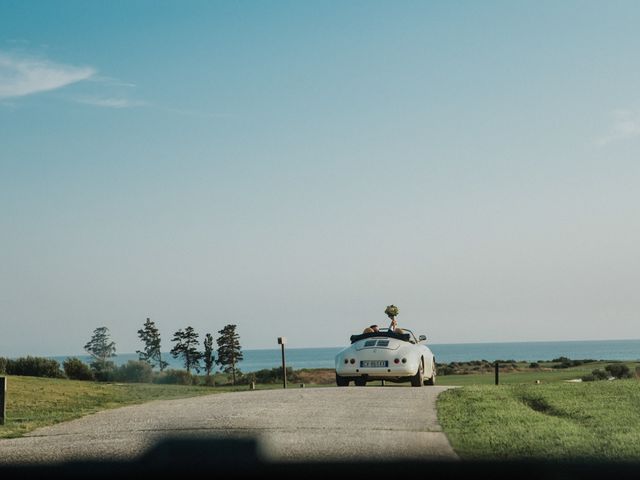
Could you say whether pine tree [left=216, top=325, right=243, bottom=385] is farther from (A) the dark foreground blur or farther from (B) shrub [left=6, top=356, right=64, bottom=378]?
(A) the dark foreground blur

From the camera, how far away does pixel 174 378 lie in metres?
41.5

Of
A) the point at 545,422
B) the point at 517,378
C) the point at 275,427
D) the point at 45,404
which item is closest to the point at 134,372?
the point at 517,378

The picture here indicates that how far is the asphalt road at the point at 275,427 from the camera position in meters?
8.47

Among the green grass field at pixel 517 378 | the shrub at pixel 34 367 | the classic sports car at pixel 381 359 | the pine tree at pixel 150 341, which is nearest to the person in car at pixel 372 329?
the classic sports car at pixel 381 359

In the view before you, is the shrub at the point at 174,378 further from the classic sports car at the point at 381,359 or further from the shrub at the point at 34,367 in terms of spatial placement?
the classic sports car at the point at 381,359

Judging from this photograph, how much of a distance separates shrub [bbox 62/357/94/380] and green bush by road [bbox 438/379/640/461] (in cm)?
2531

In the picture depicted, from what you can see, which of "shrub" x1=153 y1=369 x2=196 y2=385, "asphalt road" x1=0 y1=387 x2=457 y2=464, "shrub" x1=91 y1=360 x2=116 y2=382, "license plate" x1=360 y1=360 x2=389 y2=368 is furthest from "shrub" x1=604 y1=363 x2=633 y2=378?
"asphalt road" x1=0 y1=387 x2=457 y2=464

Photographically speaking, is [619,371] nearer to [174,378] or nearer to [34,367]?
[174,378]

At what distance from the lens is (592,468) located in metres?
2.54

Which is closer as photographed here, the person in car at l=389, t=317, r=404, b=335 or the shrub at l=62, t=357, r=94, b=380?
the person in car at l=389, t=317, r=404, b=335

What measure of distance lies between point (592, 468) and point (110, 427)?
9.54 metres

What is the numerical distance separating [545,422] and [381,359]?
781cm

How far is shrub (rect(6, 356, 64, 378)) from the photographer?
119ft

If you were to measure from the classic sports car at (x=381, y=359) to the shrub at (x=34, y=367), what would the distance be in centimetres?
2105
